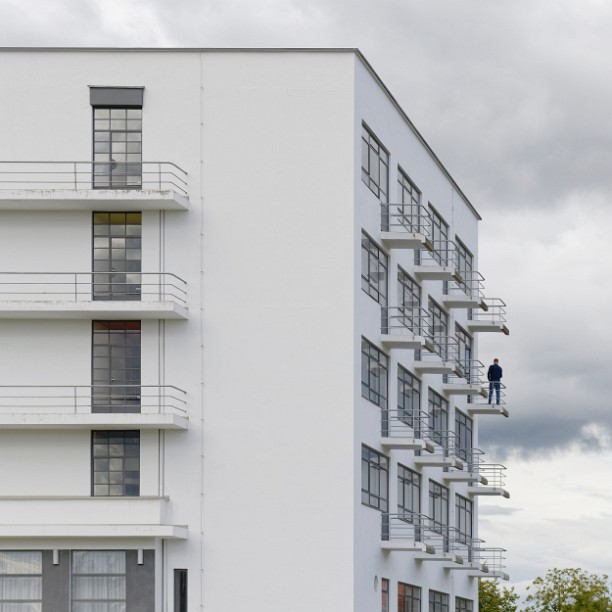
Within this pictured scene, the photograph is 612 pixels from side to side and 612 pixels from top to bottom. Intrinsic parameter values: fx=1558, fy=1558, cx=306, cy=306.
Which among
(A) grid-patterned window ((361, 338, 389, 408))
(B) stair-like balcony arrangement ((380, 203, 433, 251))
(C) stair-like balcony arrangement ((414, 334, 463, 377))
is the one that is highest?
(B) stair-like balcony arrangement ((380, 203, 433, 251))

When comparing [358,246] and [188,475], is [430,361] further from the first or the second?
[188,475]

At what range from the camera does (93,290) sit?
161 ft

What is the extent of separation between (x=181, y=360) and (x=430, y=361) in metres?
14.8

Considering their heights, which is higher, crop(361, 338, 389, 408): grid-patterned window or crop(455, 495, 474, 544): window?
crop(361, 338, 389, 408): grid-patterned window

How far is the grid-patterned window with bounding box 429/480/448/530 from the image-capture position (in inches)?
2445

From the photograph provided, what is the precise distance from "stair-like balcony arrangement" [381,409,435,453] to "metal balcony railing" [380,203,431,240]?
6.57 metres

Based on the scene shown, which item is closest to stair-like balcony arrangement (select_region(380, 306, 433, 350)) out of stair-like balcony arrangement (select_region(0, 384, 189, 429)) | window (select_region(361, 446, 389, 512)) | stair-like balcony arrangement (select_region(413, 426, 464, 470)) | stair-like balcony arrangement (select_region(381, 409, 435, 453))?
stair-like balcony arrangement (select_region(381, 409, 435, 453))

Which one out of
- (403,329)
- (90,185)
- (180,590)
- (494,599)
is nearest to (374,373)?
(403,329)

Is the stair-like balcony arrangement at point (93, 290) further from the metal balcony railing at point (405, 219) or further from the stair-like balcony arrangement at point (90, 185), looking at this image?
the metal balcony railing at point (405, 219)

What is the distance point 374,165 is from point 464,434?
20270 millimetres

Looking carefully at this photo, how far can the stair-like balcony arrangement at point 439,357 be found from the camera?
194ft

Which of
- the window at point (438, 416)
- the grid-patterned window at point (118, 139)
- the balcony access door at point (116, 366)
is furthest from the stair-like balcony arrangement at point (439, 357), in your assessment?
the grid-patterned window at point (118, 139)

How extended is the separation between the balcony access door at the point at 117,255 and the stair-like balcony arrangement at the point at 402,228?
909 cm

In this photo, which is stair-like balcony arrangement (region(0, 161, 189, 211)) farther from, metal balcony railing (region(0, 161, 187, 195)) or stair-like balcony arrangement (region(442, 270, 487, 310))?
stair-like balcony arrangement (region(442, 270, 487, 310))
